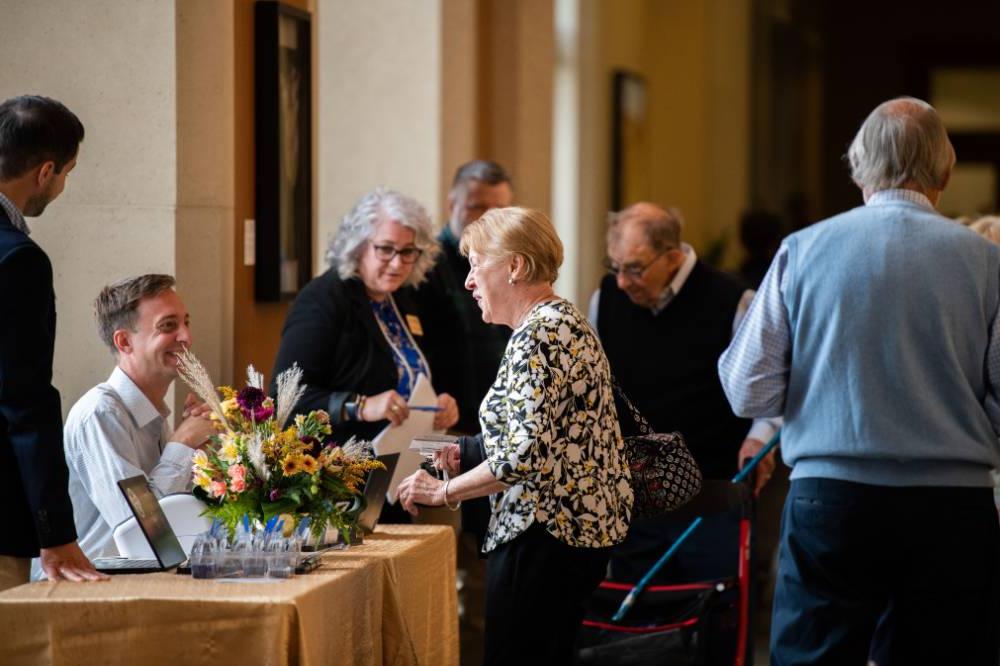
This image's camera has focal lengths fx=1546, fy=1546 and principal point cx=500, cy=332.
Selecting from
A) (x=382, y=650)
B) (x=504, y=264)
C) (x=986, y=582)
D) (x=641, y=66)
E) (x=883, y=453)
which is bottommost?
(x=382, y=650)

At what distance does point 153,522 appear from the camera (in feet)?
11.9

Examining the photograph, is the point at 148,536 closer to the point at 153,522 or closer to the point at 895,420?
the point at 153,522

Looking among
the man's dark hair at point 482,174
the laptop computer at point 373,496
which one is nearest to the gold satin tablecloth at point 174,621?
the laptop computer at point 373,496

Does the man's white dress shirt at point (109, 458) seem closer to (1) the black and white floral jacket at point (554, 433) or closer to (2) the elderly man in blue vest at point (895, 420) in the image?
(1) the black and white floral jacket at point (554, 433)

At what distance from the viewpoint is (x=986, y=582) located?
3.48m

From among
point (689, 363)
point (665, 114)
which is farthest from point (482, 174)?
point (665, 114)

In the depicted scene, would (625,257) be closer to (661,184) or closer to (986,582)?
(986,582)

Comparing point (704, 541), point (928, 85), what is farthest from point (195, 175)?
point (928, 85)

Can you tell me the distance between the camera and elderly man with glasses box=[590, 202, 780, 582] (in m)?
5.35

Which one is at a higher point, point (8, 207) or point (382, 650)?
point (8, 207)

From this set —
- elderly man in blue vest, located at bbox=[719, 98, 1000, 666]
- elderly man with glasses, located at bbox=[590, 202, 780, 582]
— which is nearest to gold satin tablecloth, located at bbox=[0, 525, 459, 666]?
elderly man in blue vest, located at bbox=[719, 98, 1000, 666]

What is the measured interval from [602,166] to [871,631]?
795 cm

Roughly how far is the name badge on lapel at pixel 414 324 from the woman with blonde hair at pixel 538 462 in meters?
1.43

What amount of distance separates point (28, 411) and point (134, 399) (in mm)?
815
